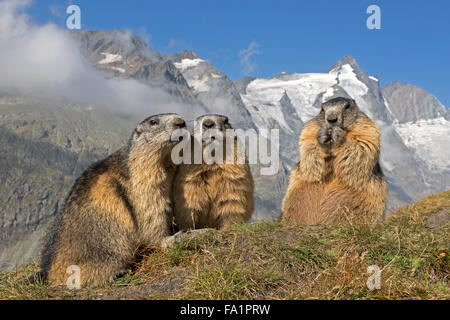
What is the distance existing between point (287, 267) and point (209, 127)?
3.57 meters

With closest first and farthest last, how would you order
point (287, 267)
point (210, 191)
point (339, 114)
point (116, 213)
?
point (287, 267) < point (116, 213) < point (210, 191) < point (339, 114)

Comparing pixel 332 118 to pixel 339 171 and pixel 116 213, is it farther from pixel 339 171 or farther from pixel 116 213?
pixel 116 213

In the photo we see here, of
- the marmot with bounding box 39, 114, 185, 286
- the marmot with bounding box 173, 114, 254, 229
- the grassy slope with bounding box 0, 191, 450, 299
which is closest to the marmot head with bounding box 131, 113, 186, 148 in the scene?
the marmot with bounding box 39, 114, 185, 286

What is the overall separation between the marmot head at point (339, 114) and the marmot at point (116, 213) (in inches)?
126

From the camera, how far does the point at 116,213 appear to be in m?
7.38

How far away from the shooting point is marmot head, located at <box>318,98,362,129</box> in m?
8.99

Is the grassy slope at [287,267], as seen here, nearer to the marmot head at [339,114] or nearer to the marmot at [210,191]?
the marmot at [210,191]

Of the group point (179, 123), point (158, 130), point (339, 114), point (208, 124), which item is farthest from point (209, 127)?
point (339, 114)

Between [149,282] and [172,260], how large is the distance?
1.72 feet

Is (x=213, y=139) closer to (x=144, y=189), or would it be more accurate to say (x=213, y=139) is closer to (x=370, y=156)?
(x=144, y=189)

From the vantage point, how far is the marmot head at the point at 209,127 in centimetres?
844
